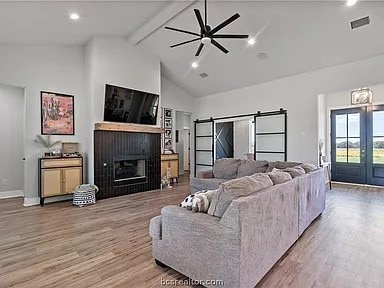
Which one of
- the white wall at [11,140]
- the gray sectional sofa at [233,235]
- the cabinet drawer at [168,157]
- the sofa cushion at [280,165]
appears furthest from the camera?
the cabinet drawer at [168,157]

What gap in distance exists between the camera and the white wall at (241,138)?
930cm

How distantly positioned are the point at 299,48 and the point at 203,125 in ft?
15.1

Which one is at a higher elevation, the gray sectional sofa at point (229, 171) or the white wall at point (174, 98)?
the white wall at point (174, 98)

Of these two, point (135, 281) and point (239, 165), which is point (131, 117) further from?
point (135, 281)

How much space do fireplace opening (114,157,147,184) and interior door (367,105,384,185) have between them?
21.4ft

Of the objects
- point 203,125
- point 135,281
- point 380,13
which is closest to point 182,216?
point 135,281

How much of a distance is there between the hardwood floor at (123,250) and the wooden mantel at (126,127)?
1.90m

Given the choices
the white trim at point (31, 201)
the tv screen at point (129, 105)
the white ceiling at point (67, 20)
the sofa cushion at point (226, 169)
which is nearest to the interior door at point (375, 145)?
the sofa cushion at point (226, 169)

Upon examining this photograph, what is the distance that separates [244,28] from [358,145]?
5038 mm

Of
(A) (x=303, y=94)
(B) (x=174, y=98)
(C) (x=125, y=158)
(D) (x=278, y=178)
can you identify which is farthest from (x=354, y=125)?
(C) (x=125, y=158)

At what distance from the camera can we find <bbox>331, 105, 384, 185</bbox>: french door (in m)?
6.72

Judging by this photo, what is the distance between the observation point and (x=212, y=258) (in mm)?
1869

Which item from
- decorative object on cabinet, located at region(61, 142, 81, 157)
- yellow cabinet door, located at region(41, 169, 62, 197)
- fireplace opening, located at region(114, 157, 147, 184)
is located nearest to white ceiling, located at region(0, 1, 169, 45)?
decorative object on cabinet, located at region(61, 142, 81, 157)

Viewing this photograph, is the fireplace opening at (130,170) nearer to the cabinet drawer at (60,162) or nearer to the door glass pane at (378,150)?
the cabinet drawer at (60,162)
